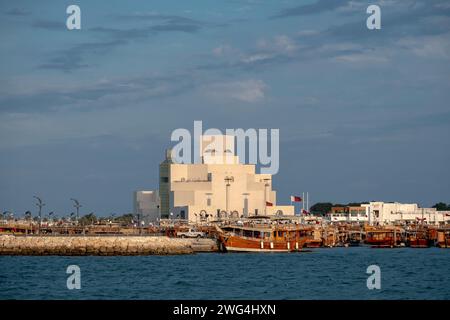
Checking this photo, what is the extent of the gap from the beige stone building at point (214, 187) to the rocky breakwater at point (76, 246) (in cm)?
6345

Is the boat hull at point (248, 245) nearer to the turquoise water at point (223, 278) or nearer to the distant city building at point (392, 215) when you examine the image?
the turquoise water at point (223, 278)

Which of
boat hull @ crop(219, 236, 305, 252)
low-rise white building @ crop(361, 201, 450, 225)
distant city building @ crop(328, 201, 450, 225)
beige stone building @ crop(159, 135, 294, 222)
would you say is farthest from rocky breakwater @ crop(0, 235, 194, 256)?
low-rise white building @ crop(361, 201, 450, 225)

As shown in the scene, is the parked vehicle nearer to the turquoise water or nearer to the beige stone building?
the beige stone building

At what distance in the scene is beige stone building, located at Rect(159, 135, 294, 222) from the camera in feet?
541

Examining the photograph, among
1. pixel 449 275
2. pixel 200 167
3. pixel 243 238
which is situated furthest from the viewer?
pixel 200 167

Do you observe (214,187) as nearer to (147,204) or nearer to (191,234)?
(147,204)

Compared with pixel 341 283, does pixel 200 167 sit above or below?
above

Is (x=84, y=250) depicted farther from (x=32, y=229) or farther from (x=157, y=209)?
(x=157, y=209)

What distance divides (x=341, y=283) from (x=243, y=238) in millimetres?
44216

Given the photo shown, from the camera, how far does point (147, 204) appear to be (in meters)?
174
